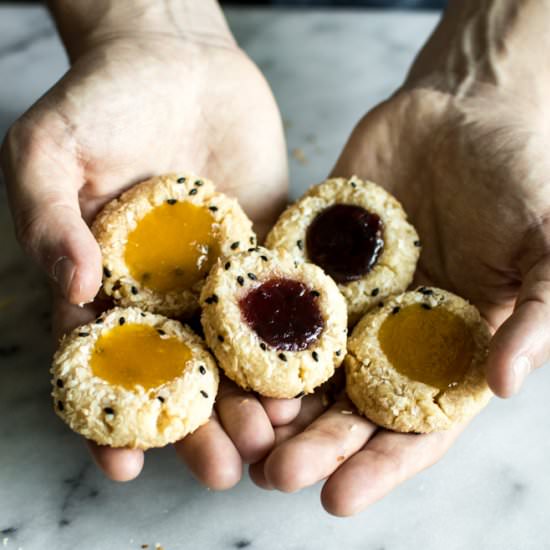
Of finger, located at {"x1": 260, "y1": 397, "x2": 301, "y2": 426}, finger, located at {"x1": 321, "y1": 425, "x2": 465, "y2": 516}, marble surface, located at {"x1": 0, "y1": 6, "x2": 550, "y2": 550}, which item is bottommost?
marble surface, located at {"x1": 0, "y1": 6, "x2": 550, "y2": 550}

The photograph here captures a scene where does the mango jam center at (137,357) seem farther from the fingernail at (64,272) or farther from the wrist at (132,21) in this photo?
the wrist at (132,21)

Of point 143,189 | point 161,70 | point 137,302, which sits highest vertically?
point 161,70

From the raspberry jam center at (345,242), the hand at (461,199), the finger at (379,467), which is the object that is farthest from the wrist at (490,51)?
the finger at (379,467)

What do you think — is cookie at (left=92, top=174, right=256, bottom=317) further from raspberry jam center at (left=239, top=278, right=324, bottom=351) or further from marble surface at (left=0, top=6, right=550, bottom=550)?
marble surface at (left=0, top=6, right=550, bottom=550)

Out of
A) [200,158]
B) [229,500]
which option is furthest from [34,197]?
[229,500]

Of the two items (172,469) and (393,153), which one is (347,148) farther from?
(172,469)

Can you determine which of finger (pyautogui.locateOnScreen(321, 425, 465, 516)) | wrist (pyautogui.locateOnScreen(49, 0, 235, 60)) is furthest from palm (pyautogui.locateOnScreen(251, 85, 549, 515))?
wrist (pyautogui.locateOnScreen(49, 0, 235, 60))

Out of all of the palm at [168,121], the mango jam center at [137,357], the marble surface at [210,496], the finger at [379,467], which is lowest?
the marble surface at [210,496]
